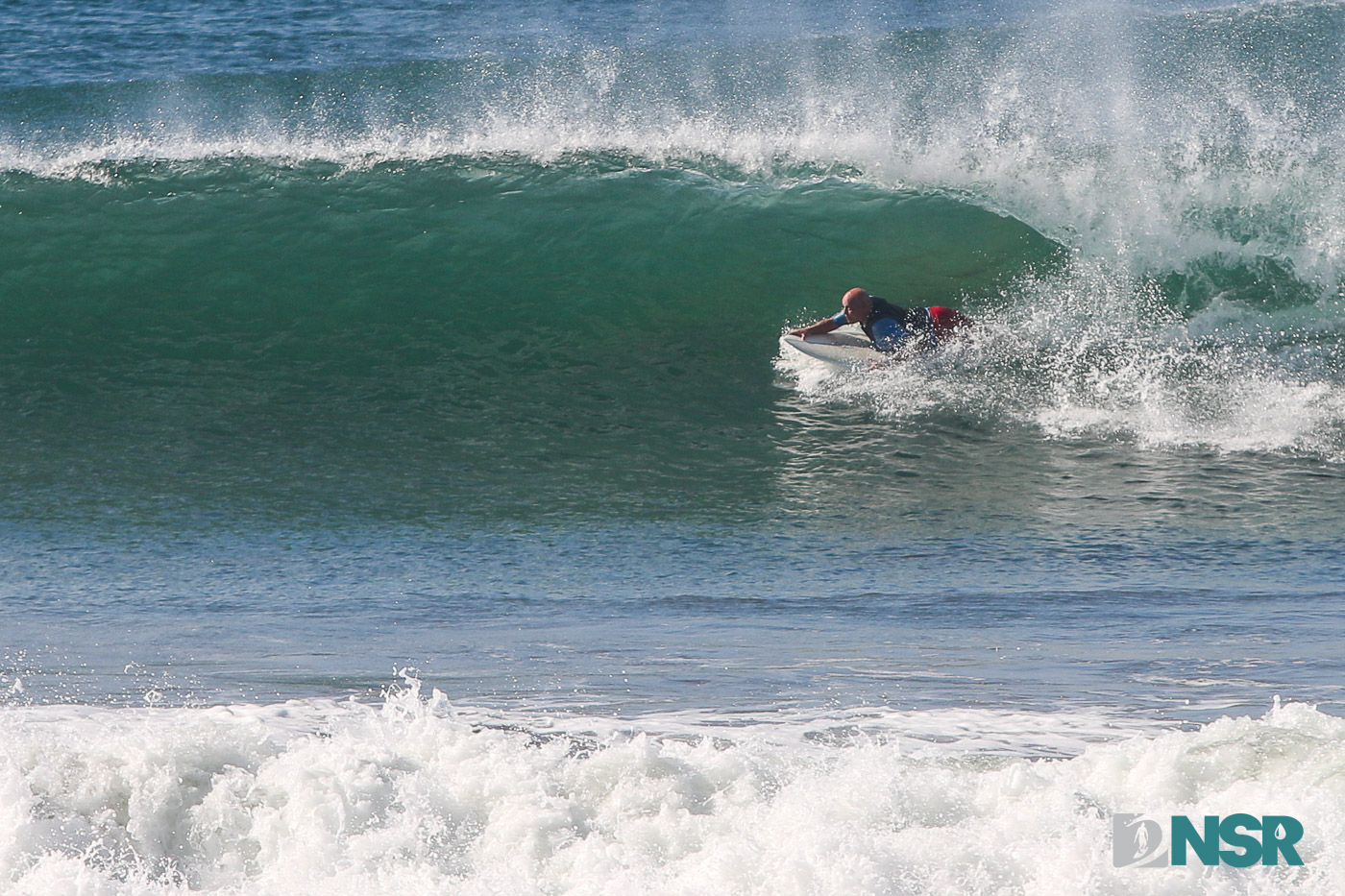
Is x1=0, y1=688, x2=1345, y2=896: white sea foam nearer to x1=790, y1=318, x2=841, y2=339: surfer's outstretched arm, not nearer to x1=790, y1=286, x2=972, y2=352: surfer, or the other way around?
x1=790, y1=286, x2=972, y2=352: surfer

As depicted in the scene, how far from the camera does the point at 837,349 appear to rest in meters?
9.84

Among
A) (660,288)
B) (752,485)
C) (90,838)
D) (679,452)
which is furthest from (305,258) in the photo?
(90,838)

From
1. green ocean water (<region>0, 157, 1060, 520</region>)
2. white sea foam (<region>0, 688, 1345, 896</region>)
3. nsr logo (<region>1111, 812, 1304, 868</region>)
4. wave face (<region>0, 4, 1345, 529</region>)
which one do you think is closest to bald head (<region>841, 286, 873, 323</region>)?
wave face (<region>0, 4, 1345, 529</region>)

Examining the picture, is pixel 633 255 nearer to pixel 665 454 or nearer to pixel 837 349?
pixel 837 349

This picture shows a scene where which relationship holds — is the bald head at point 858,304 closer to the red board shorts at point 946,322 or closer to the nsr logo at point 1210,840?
the red board shorts at point 946,322

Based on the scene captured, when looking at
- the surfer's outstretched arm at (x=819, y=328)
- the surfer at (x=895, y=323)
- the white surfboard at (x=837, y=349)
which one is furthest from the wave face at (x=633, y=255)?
the surfer's outstretched arm at (x=819, y=328)

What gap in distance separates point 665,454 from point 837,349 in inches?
78.7

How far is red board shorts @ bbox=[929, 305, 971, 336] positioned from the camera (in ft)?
31.9

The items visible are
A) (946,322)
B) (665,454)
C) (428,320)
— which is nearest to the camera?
(665,454)

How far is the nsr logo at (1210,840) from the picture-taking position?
3.78 m

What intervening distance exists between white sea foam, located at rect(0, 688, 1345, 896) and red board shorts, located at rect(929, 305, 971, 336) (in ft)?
18.1

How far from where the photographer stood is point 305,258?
1195 cm

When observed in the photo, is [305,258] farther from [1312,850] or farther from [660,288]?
[1312,850]

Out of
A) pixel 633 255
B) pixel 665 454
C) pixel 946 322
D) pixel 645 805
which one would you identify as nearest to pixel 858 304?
pixel 946 322
